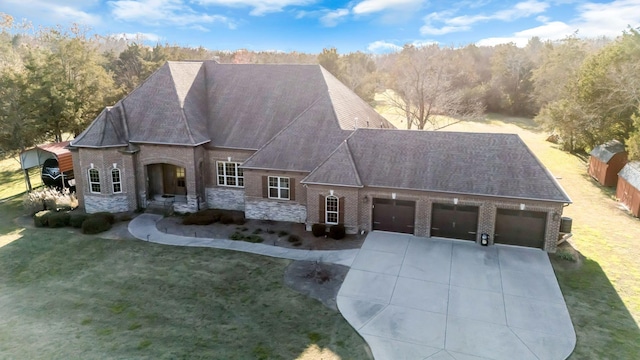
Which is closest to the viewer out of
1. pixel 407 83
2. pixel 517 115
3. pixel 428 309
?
Result: pixel 428 309

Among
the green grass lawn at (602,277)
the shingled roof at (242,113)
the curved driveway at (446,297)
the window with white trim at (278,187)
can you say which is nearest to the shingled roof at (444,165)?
the shingled roof at (242,113)

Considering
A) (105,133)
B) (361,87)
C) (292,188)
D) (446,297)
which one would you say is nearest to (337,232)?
(292,188)

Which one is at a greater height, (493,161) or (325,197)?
(493,161)

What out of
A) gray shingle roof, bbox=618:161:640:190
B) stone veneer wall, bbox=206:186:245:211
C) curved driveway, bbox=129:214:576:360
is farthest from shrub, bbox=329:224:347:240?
gray shingle roof, bbox=618:161:640:190

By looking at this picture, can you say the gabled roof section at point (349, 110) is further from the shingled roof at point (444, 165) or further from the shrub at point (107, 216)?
the shrub at point (107, 216)

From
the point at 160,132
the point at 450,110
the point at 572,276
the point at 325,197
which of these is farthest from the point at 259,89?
the point at 450,110

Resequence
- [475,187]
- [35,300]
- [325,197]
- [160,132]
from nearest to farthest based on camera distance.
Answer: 1. [35,300]
2. [475,187]
3. [325,197]
4. [160,132]

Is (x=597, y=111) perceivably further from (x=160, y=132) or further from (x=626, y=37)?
(x=160, y=132)
